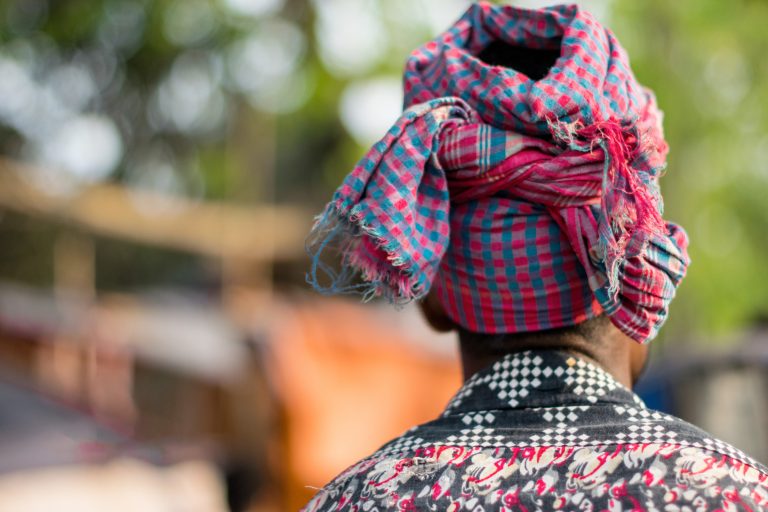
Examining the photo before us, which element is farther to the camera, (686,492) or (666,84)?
(666,84)

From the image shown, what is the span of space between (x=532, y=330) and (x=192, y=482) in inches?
190

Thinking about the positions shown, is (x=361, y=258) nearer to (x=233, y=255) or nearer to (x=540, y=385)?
(x=540, y=385)

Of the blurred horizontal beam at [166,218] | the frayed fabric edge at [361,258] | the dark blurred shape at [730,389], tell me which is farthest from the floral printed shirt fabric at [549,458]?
the blurred horizontal beam at [166,218]

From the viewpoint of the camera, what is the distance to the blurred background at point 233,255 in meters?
5.58

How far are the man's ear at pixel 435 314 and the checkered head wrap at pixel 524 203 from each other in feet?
0.39

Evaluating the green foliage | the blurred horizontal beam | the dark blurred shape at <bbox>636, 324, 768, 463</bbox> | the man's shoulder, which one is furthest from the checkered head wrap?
the green foliage

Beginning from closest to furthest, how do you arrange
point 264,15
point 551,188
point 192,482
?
point 551,188 < point 192,482 < point 264,15

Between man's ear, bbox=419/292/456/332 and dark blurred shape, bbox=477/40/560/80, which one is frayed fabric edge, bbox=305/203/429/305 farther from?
dark blurred shape, bbox=477/40/560/80

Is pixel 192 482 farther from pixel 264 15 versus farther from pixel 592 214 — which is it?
pixel 264 15

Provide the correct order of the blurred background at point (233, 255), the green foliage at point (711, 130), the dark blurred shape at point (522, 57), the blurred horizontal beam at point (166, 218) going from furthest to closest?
the green foliage at point (711, 130)
the blurred horizontal beam at point (166, 218)
the blurred background at point (233, 255)
the dark blurred shape at point (522, 57)

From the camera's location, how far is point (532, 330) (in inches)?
57.6

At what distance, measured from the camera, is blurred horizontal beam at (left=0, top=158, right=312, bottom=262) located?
7.35 m

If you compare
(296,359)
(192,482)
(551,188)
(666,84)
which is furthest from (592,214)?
(666,84)

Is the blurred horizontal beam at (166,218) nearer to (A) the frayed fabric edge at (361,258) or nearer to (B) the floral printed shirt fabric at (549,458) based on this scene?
(A) the frayed fabric edge at (361,258)
